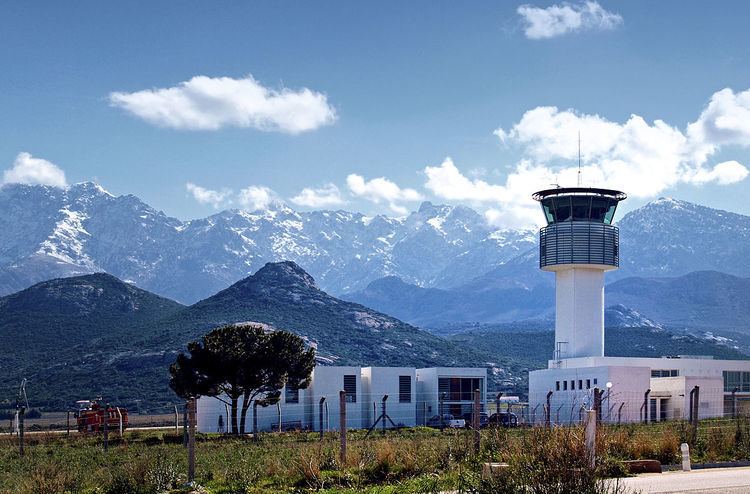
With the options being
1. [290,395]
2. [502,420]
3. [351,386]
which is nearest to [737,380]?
[351,386]

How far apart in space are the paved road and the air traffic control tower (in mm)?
57305

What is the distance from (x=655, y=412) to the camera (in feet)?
238

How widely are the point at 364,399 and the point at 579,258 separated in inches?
791

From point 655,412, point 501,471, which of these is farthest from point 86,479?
point 655,412

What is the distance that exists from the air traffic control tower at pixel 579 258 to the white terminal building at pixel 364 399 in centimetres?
950

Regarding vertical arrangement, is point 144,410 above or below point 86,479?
below

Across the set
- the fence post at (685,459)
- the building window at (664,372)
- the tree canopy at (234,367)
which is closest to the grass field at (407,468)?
the fence post at (685,459)

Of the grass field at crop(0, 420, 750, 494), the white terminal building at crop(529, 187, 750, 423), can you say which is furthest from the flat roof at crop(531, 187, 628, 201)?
the grass field at crop(0, 420, 750, 494)

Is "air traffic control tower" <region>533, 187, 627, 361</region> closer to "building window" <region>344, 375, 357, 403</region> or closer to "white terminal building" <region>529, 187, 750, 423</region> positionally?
"white terminal building" <region>529, 187, 750, 423</region>

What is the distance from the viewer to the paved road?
760 inches

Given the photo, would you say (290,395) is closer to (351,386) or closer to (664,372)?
(351,386)

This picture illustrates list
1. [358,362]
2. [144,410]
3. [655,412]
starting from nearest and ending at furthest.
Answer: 1. [655,412]
2. [144,410]
3. [358,362]

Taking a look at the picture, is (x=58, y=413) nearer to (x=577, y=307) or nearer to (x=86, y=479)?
(x=577, y=307)

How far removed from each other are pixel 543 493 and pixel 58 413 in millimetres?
116376
